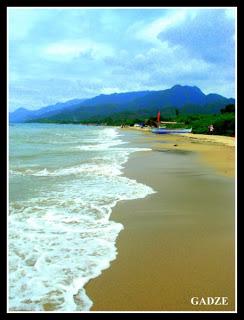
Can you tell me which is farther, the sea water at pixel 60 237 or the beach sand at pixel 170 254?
the sea water at pixel 60 237

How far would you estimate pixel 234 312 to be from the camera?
3.59 m

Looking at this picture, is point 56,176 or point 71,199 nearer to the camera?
point 71,199

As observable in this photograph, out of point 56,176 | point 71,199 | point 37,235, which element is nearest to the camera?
point 37,235

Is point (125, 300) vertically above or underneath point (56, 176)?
underneath

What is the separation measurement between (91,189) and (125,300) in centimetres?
554

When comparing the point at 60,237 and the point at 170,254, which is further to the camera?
the point at 60,237

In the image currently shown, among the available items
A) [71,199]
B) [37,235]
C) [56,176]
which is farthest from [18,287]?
[56,176]

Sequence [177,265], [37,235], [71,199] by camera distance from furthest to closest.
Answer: [71,199]
[37,235]
[177,265]

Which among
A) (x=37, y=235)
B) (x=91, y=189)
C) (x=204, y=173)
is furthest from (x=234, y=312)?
(x=204, y=173)

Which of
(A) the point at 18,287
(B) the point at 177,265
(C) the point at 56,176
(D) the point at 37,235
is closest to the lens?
(A) the point at 18,287

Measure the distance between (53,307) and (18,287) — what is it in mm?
611

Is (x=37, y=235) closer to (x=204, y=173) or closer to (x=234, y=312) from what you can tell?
(x=234, y=312)

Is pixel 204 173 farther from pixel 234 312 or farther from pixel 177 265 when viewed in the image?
pixel 234 312

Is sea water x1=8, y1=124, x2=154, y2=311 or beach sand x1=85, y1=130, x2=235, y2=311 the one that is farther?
sea water x1=8, y1=124, x2=154, y2=311
